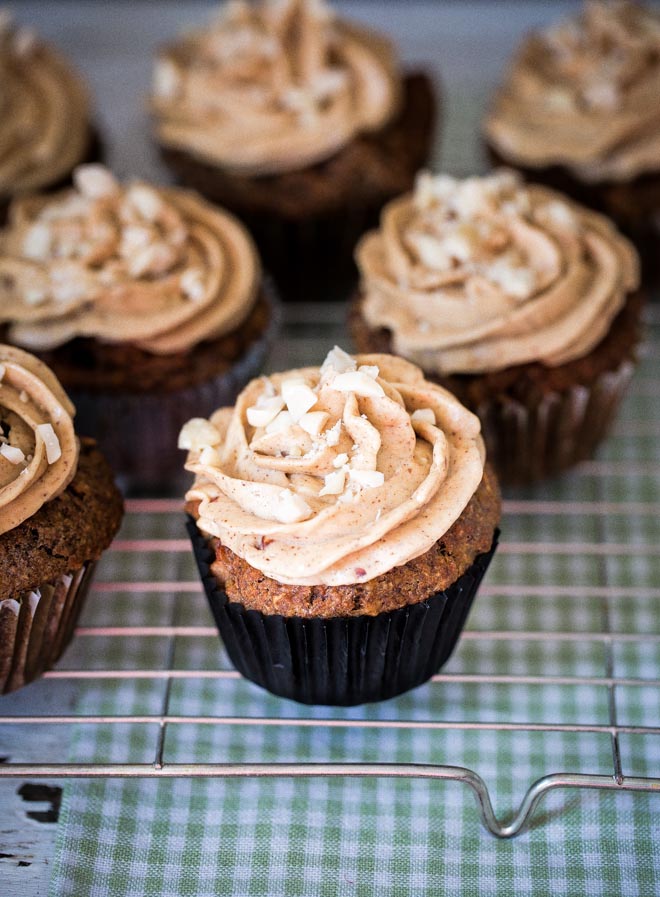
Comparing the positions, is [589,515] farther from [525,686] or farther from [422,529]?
[422,529]

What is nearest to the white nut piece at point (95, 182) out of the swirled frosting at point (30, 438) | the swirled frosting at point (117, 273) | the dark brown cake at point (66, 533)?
the swirled frosting at point (117, 273)

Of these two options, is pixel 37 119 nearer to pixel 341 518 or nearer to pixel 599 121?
pixel 599 121

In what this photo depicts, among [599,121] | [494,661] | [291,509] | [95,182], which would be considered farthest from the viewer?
[599,121]

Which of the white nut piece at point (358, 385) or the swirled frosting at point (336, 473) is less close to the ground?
the white nut piece at point (358, 385)

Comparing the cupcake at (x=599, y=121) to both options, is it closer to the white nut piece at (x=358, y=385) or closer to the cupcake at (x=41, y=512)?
the white nut piece at (x=358, y=385)

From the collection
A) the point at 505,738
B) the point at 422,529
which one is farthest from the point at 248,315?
the point at 505,738

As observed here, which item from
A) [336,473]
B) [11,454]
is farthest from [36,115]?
[336,473]
